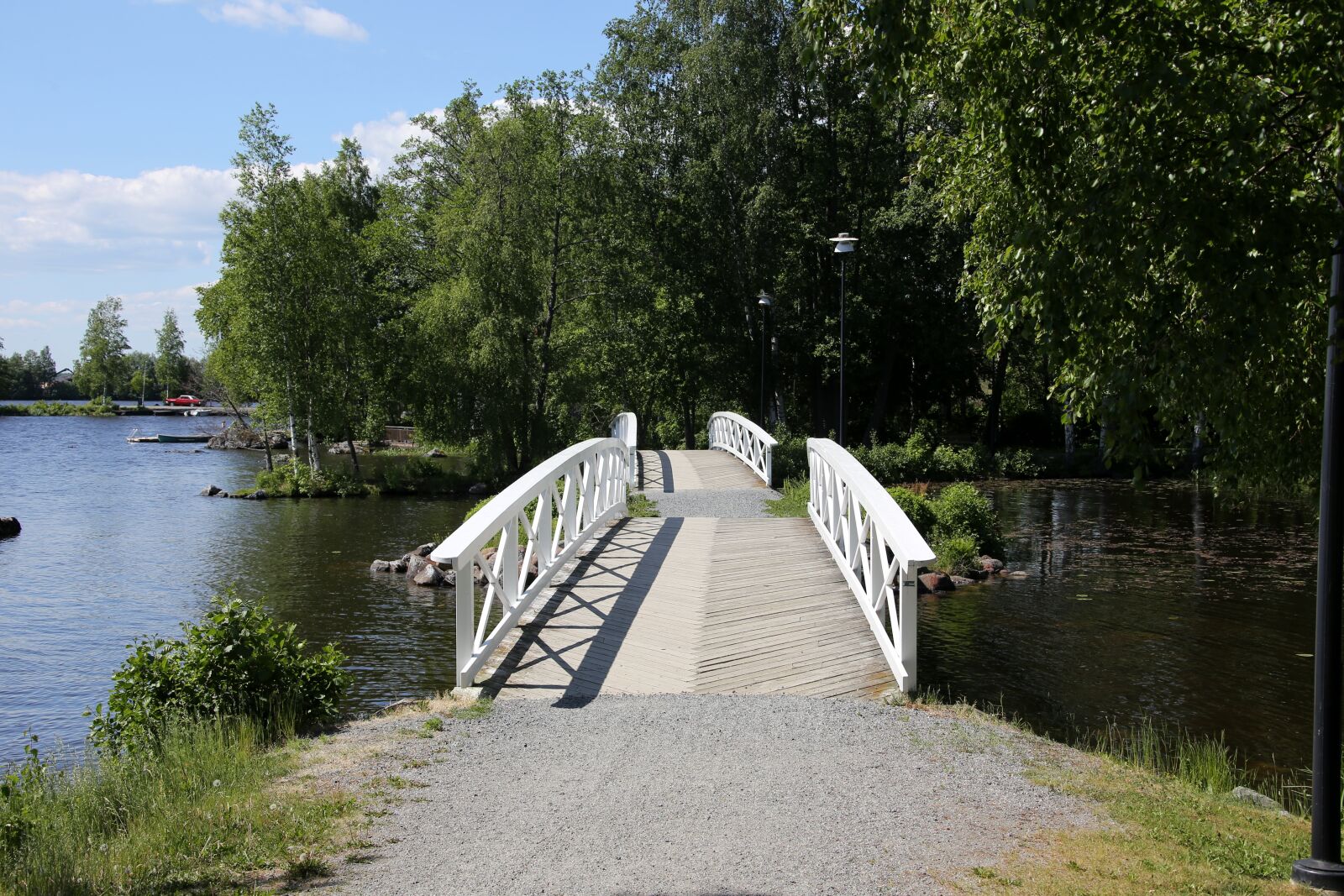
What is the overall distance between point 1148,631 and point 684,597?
7.13 m

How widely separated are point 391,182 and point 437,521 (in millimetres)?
19365

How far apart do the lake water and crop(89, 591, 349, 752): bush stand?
9.60 feet

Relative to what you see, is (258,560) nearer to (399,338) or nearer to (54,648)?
(54,648)

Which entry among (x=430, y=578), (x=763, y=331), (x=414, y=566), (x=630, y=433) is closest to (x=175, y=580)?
(x=414, y=566)

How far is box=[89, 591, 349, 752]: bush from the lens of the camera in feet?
22.3

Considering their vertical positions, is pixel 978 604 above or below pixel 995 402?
below

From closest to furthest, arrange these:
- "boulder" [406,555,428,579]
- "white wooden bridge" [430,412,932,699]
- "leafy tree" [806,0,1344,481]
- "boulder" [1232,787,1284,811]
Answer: "leafy tree" [806,0,1344,481] < "boulder" [1232,787,1284,811] < "white wooden bridge" [430,412,932,699] < "boulder" [406,555,428,579]

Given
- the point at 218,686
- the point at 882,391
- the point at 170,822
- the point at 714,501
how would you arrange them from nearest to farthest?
1. the point at 170,822
2. the point at 218,686
3. the point at 714,501
4. the point at 882,391

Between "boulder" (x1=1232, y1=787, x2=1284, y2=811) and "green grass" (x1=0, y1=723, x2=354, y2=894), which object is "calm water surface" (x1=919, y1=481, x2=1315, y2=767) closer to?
"boulder" (x1=1232, y1=787, x2=1284, y2=811)

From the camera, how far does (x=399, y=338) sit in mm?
35688

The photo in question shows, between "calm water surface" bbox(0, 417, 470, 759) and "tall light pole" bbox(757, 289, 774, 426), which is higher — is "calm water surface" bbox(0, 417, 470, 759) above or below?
below

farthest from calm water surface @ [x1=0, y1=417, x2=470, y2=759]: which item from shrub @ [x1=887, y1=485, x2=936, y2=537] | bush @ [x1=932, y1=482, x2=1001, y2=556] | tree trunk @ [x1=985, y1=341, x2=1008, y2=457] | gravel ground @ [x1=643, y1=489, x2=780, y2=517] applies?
tree trunk @ [x1=985, y1=341, x2=1008, y2=457]

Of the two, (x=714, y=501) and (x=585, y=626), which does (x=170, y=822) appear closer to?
(x=585, y=626)

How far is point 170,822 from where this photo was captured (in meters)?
4.47
